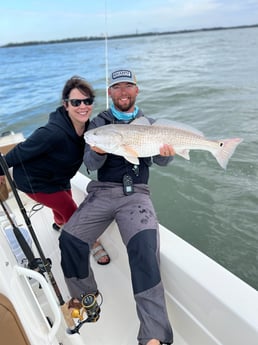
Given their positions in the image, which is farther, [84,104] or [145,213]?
[84,104]

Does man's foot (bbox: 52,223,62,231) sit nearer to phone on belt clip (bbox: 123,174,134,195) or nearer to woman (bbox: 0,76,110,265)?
woman (bbox: 0,76,110,265)

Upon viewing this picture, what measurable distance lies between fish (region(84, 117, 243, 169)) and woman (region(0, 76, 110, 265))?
343mm

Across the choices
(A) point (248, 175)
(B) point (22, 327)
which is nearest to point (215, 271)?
(B) point (22, 327)

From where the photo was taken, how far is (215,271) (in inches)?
81.0

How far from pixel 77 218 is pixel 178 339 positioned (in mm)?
1148

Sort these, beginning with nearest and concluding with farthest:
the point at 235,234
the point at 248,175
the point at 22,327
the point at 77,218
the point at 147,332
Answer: the point at 22,327 → the point at 147,332 → the point at 77,218 → the point at 235,234 → the point at 248,175

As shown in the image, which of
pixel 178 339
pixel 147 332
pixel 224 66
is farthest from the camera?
pixel 224 66

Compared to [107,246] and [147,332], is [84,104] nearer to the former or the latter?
[107,246]

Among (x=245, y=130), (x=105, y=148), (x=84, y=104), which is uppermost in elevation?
(x=84, y=104)

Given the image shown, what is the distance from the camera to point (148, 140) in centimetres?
244

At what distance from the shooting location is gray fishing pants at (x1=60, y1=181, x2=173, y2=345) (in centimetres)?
206

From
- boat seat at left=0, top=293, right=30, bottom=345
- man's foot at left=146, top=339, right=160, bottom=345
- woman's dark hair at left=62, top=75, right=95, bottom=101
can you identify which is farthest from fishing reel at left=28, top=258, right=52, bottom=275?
woman's dark hair at left=62, top=75, right=95, bottom=101

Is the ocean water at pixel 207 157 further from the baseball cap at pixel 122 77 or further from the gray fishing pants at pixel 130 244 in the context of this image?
the baseball cap at pixel 122 77

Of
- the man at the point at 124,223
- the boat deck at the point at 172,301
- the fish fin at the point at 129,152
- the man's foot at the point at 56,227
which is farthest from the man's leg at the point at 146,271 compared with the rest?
the man's foot at the point at 56,227
